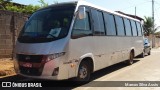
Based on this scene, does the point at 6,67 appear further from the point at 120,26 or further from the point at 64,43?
the point at 120,26

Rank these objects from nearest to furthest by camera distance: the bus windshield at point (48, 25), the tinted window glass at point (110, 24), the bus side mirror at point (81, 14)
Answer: the bus windshield at point (48, 25) < the bus side mirror at point (81, 14) < the tinted window glass at point (110, 24)

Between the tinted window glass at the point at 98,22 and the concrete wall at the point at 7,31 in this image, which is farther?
the concrete wall at the point at 7,31

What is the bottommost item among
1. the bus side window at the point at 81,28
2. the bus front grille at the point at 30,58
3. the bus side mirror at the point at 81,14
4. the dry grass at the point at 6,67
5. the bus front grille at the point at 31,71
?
the dry grass at the point at 6,67

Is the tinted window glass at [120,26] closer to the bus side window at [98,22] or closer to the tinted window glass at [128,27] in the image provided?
the tinted window glass at [128,27]

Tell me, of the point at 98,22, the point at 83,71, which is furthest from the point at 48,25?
the point at 98,22

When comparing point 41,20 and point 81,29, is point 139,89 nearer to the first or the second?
point 81,29

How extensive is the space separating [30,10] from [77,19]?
11479 mm

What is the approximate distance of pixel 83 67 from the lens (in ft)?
28.4

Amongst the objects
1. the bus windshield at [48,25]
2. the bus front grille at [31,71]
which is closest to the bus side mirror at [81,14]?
the bus windshield at [48,25]

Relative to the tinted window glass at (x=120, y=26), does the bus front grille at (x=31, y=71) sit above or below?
below

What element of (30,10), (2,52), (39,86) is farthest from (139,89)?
(30,10)

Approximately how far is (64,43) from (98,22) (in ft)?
8.43

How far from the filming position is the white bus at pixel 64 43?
295 inches

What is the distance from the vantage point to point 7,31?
13.3m
